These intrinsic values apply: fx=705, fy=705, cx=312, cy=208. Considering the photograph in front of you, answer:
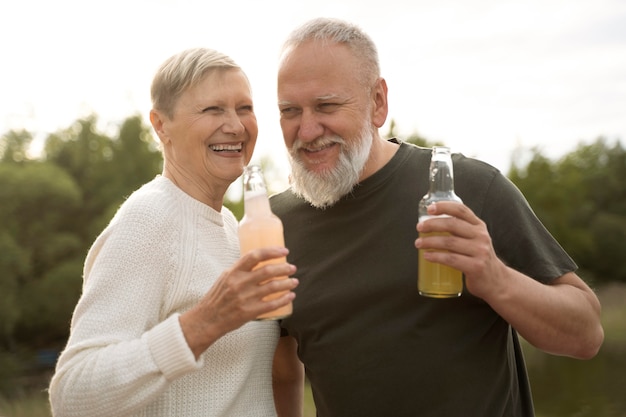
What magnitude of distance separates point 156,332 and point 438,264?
3.35 feet

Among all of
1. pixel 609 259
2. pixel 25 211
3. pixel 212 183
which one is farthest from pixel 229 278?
pixel 609 259

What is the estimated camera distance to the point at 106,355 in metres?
2.47

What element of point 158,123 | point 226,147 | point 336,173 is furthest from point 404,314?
point 158,123

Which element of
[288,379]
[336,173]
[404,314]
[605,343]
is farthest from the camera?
[605,343]

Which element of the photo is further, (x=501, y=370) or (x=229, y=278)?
(x=501, y=370)

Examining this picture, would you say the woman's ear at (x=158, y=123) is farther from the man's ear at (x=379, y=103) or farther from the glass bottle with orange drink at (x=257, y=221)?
the man's ear at (x=379, y=103)

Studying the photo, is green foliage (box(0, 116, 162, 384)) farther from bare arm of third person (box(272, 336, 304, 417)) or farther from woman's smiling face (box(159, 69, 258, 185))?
woman's smiling face (box(159, 69, 258, 185))

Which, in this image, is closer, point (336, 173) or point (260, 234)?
point (260, 234)

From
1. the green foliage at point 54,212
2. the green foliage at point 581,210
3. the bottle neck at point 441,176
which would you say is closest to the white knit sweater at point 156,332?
the bottle neck at point 441,176

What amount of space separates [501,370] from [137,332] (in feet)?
4.99

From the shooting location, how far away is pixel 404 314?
9.78 ft

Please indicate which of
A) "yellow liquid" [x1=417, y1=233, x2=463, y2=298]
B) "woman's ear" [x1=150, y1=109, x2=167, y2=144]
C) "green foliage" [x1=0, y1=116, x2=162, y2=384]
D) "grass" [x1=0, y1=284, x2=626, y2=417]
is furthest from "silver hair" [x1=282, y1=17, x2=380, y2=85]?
"green foliage" [x1=0, y1=116, x2=162, y2=384]

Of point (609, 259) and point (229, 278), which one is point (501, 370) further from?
point (609, 259)

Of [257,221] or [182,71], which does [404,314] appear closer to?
[257,221]
